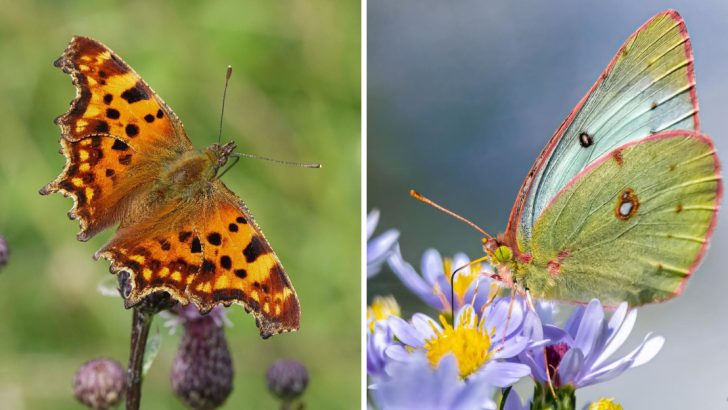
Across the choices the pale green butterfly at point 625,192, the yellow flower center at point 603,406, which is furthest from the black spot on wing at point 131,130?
the yellow flower center at point 603,406

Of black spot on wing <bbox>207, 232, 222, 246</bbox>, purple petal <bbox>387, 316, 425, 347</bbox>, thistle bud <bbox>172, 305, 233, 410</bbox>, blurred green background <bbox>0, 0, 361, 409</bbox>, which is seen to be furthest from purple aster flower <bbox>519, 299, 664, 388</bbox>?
blurred green background <bbox>0, 0, 361, 409</bbox>

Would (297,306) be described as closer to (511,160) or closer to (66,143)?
(66,143)

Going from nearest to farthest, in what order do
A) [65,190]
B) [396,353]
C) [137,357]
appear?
1. [396,353]
2. [137,357]
3. [65,190]

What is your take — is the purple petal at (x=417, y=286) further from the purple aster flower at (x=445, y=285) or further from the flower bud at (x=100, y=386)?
the flower bud at (x=100, y=386)

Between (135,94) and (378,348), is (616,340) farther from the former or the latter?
(135,94)

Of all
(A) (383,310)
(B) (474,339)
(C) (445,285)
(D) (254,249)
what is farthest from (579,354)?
(D) (254,249)
